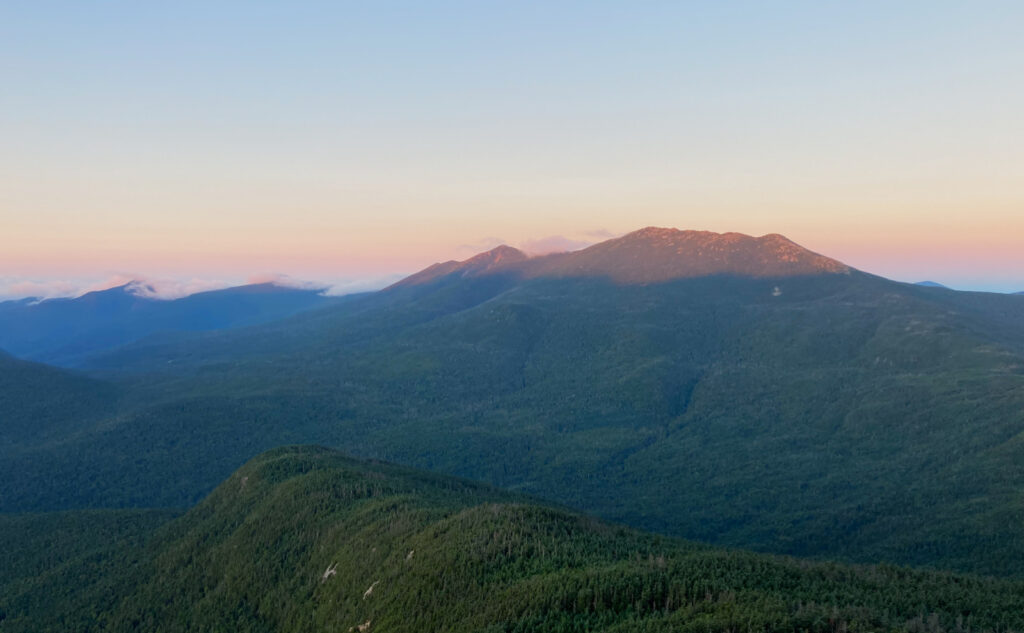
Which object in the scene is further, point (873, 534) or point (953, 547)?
point (873, 534)

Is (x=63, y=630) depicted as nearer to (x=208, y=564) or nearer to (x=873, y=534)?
(x=208, y=564)

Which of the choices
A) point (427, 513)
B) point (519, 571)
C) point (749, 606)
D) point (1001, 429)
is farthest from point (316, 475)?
point (1001, 429)

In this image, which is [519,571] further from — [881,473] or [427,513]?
[881,473]

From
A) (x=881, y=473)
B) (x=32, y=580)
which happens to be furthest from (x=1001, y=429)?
(x=32, y=580)

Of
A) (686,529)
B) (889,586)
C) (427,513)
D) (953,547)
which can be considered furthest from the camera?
(686,529)

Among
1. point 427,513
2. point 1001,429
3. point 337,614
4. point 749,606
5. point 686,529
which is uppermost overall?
point 749,606

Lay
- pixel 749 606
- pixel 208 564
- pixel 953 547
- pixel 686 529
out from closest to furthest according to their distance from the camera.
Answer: pixel 749 606, pixel 208 564, pixel 953 547, pixel 686 529

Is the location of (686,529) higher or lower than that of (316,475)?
lower
